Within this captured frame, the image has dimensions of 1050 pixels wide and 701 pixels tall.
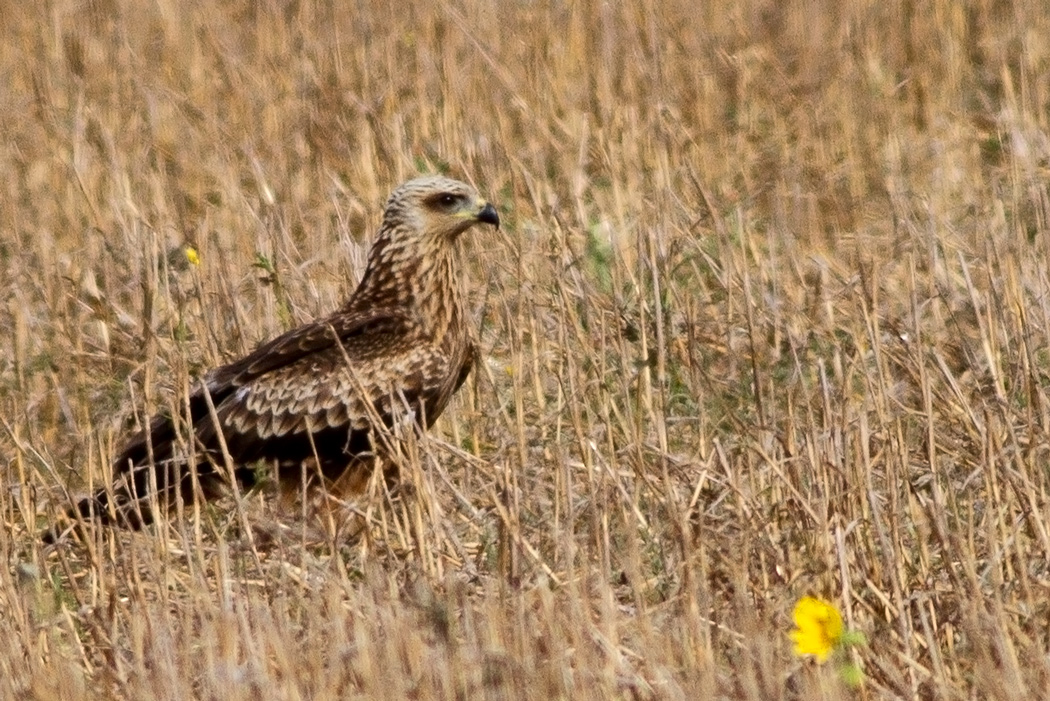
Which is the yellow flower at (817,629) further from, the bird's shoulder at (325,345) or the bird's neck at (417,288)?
the bird's neck at (417,288)

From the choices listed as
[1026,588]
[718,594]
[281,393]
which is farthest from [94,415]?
[1026,588]

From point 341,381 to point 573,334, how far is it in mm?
776

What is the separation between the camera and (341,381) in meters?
6.34

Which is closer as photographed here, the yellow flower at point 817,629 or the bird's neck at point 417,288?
the yellow flower at point 817,629

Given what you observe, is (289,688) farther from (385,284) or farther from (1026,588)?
(385,284)

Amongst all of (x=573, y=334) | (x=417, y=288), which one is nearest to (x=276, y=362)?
(x=417, y=288)

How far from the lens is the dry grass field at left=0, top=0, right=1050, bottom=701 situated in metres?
4.18

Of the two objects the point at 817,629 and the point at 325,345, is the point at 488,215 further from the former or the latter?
the point at 817,629

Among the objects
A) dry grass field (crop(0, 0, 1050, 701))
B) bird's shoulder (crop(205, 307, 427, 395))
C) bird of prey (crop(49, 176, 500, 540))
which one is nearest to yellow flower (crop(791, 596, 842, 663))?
dry grass field (crop(0, 0, 1050, 701))

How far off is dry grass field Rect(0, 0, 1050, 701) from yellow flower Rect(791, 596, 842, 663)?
77 mm

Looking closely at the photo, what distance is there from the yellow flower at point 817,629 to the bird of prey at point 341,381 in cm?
231

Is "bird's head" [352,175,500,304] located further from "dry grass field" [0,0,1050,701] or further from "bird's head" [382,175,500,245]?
"dry grass field" [0,0,1050,701]

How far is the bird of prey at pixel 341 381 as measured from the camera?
6184 millimetres

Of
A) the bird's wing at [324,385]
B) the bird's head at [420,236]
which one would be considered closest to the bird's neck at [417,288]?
the bird's head at [420,236]
